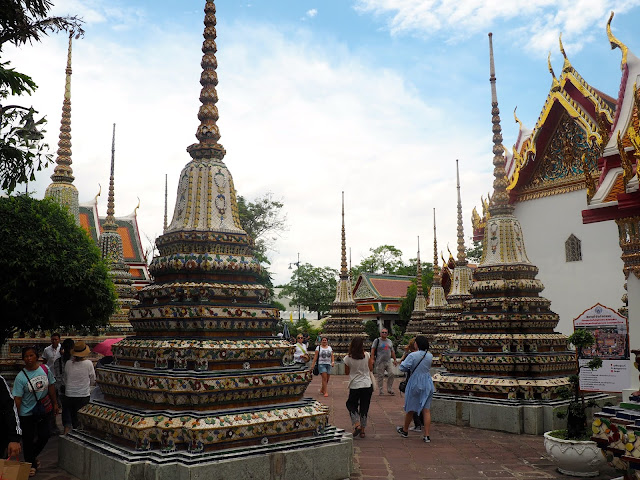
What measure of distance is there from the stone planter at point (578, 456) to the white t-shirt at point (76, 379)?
6.20 metres

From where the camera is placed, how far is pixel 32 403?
6492 millimetres

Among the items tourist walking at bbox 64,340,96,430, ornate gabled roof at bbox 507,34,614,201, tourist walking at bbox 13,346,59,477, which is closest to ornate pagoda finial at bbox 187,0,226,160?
tourist walking at bbox 13,346,59,477

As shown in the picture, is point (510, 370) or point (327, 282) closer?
point (510, 370)

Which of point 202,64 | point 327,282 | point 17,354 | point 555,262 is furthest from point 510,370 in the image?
point 327,282

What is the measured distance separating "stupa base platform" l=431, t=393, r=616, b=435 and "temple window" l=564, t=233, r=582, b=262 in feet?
27.1

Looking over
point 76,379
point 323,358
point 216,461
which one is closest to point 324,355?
point 323,358

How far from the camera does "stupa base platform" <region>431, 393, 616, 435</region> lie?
29.2 ft

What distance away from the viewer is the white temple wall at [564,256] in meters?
16.4

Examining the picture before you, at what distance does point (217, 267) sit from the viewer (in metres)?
6.61

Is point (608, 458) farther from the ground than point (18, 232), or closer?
closer

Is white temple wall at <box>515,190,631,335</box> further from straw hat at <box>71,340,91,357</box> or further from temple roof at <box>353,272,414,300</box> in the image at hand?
temple roof at <box>353,272,414,300</box>

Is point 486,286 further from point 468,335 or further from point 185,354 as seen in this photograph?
point 185,354

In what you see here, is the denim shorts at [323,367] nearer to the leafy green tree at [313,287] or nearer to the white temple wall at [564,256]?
the white temple wall at [564,256]

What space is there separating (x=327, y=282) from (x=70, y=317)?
39.2 meters
